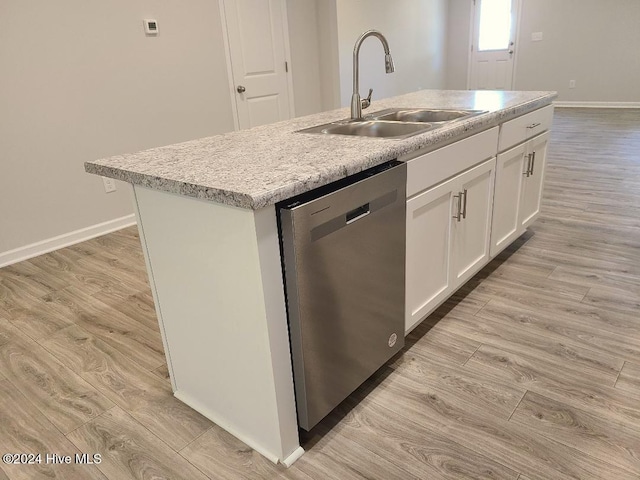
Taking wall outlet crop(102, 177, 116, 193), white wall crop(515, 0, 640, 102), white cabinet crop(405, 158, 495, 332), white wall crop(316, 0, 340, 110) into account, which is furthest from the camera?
white wall crop(515, 0, 640, 102)

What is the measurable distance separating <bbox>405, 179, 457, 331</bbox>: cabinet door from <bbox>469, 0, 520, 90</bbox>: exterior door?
725cm

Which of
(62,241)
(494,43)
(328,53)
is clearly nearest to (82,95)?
(62,241)

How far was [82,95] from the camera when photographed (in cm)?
340

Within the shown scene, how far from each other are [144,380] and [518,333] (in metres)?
1.59

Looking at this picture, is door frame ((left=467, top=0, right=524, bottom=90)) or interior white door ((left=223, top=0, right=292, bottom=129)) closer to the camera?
interior white door ((left=223, top=0, right=292, bottom=129))

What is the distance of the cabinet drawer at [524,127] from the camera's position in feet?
7.80

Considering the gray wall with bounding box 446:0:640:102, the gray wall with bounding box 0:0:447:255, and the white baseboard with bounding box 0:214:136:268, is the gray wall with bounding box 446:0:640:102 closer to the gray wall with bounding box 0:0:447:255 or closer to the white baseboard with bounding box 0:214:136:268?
the gray wall with bounding box 0:0:447:255

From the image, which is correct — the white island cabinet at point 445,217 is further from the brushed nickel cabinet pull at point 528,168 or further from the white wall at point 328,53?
the white wall at point 328,53

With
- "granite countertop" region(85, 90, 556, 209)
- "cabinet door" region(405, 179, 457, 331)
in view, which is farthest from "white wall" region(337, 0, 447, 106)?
"cabinet door" region(405, 179, 457, 331)

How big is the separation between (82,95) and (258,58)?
1780 millimetres

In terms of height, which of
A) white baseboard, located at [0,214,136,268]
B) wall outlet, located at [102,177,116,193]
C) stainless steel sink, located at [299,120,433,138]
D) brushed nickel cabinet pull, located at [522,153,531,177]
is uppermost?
stainless steel sink, located at [299,120,433,138]

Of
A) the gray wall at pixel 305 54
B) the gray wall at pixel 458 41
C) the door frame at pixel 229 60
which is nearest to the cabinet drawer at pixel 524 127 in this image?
the door frame at pixel 229 60

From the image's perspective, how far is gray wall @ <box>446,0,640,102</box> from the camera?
713cm

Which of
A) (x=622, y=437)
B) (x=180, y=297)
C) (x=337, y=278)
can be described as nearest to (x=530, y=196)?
(x=622, y=437)
